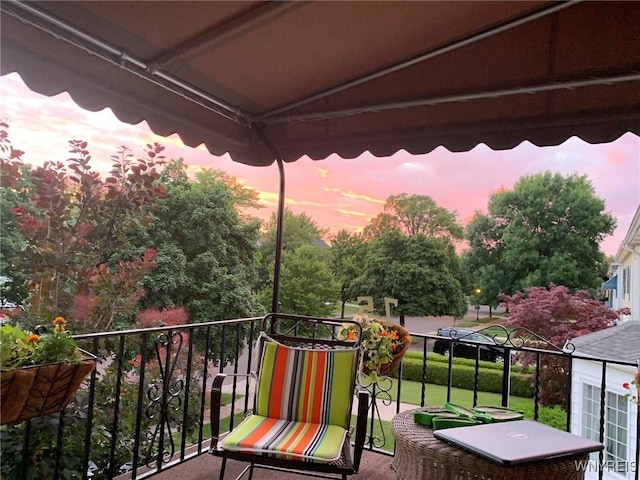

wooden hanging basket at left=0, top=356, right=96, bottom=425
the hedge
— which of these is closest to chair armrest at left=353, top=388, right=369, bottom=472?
wooden hanging basket at left=0, top=356, right=96, bottom=425

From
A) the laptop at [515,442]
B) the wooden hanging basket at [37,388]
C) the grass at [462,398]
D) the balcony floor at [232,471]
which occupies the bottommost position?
the grass at [462,398]

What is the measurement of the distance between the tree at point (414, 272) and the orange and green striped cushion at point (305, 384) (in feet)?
24.1

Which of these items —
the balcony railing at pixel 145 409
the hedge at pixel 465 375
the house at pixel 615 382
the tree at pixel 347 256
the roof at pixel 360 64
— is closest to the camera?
the roof at pixel 360 64

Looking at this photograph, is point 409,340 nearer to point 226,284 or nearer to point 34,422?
point 34,422

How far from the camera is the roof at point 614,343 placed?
538 centimetres

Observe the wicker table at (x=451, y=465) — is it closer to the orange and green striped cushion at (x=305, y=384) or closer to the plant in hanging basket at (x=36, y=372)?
the orange and green striped cushion at (x=305, y=384)

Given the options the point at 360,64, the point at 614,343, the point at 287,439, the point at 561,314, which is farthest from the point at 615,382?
the point at 360,64

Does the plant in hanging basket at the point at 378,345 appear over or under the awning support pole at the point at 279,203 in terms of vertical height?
under

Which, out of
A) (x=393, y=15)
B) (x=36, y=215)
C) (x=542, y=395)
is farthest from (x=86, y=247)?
(x=542, y=395)

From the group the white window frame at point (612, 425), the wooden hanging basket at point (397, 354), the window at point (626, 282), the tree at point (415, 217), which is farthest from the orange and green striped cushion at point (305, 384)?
the tree at point (415, 217)

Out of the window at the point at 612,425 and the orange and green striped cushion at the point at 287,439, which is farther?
the window at the point at 612,425

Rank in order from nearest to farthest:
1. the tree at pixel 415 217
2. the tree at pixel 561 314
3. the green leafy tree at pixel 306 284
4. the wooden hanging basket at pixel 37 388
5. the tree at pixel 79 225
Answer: the wooden hanging basket at pixel 37 388
the tree at pixel 79 225
the tree at pixel 561 314
the green leafy tree at pixel 306 284
the tree at pixel 415 217

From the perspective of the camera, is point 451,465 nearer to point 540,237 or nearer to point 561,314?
point 561,314

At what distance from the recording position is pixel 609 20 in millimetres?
2117
